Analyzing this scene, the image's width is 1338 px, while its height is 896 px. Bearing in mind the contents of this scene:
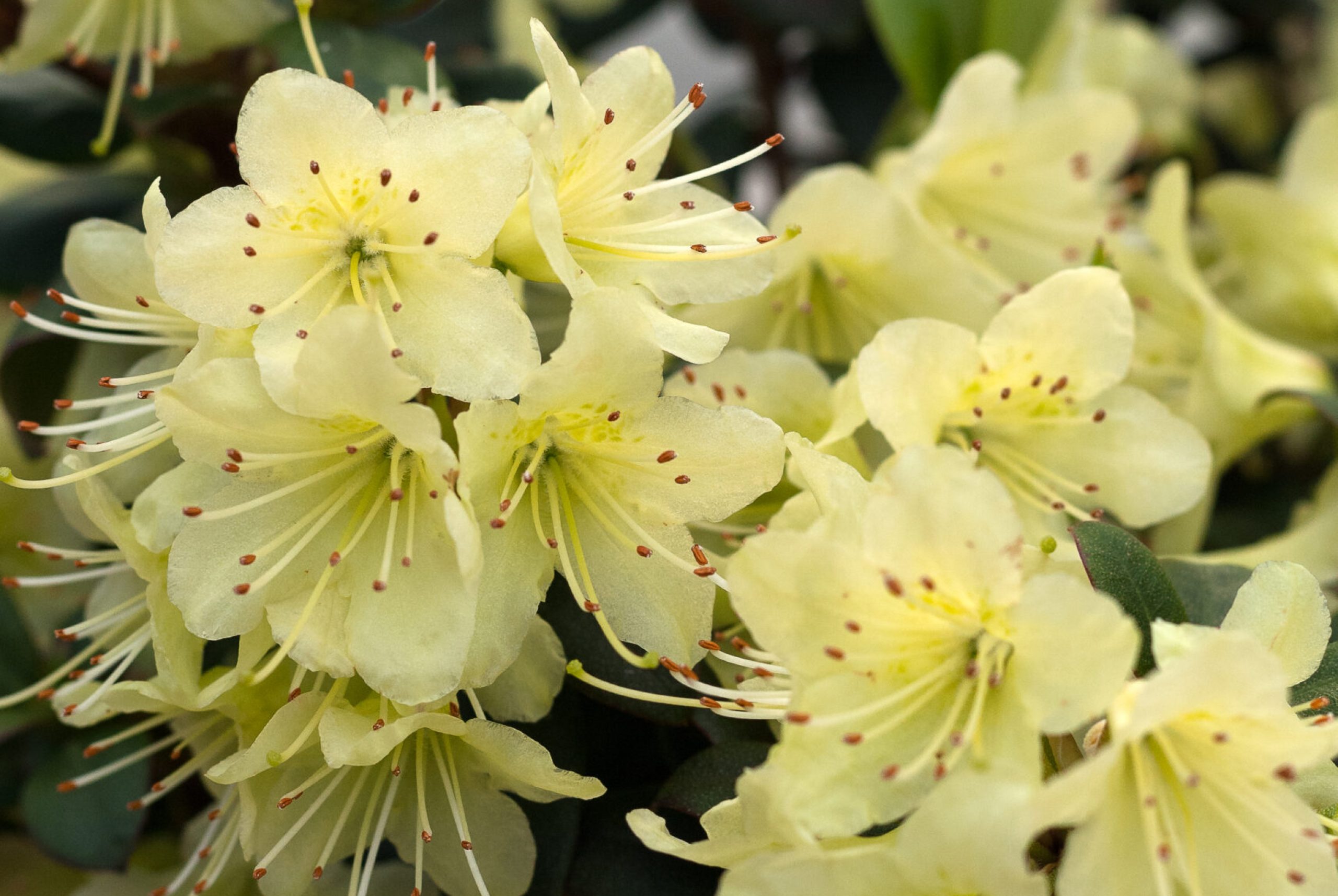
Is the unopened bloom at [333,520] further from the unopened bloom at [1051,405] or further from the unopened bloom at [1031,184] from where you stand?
the unopened bloom at [1031,184]

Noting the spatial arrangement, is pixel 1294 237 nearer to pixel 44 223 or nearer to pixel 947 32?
pixel 947 32

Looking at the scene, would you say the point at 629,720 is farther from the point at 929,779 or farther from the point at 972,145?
the point at 972,145

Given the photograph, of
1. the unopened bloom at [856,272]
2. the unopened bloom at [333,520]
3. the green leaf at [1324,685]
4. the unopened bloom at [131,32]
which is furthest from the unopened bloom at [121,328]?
the green leaf at [1324,685]

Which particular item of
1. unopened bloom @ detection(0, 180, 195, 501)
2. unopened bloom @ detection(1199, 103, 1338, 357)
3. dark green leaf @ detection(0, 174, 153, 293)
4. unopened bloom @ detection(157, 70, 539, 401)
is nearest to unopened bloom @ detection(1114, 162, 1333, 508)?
unopened bloom @ detection(1199, 103, 1338, 357)

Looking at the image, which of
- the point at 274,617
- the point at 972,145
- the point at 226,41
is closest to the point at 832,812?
the point at 274,617

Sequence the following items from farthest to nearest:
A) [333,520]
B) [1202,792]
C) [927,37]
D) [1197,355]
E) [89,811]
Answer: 1. [927,37]
2. [1197,355]
3. [89,811]
4. [333,520]
5. [1202,792]

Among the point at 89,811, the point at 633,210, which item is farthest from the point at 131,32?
the point at 89,811
